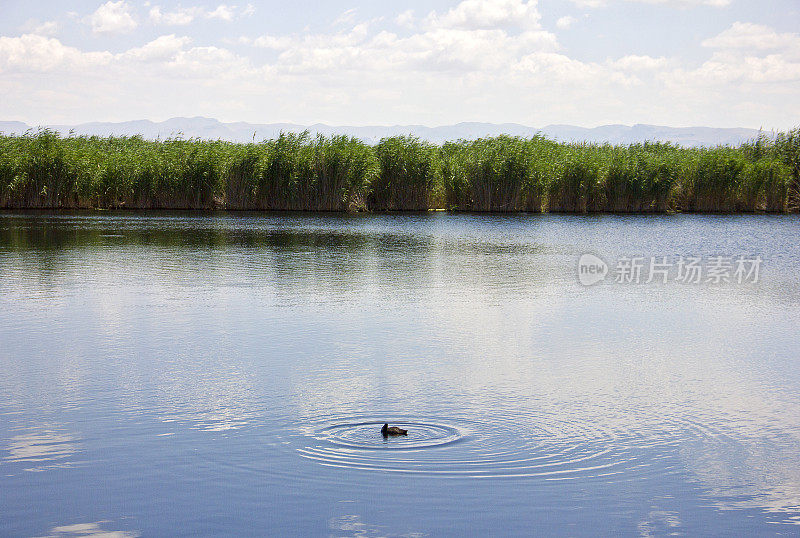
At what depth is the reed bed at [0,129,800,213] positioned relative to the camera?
40469 mm

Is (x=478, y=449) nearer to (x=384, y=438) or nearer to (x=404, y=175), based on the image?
(x=384, y=438)

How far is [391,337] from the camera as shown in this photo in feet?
39.2

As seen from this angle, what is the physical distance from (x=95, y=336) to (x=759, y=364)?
9.13 metres

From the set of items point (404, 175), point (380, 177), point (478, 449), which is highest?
point (404, 175)

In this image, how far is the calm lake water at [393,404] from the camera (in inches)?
238

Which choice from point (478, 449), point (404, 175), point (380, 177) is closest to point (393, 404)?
point (478, 449)

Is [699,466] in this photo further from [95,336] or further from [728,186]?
[728,186]

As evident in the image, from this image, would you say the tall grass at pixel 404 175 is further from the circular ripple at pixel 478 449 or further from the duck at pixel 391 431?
the duck at pixel 391 431

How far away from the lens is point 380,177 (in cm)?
4325

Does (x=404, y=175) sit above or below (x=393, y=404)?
above

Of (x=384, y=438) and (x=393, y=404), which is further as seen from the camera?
(x=393, y=404)

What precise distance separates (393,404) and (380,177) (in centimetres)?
3534

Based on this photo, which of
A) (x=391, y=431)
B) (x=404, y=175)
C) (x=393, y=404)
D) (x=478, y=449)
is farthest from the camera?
(x=404, y=175)

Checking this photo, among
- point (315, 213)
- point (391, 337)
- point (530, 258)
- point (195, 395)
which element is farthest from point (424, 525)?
point (315, 213)
